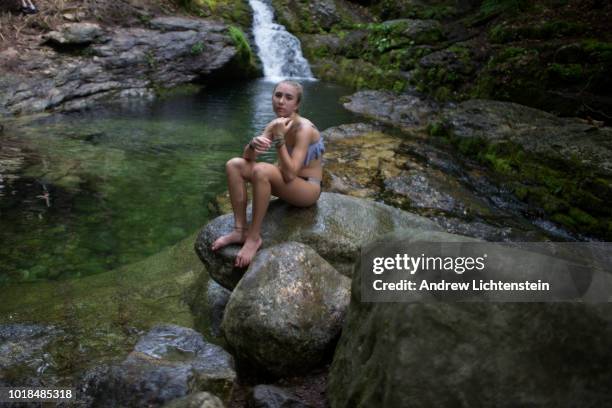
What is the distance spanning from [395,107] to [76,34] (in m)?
9.62

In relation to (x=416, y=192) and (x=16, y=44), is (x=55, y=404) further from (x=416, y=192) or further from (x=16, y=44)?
(x=16, y=44)

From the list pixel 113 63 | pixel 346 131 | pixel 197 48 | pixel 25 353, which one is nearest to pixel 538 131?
pixel 346 131

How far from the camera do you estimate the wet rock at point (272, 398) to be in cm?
279

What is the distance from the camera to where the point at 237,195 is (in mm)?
4078

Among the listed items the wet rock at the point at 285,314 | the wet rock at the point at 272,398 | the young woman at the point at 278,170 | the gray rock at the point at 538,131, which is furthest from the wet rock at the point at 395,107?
the wet rock at the point at 272,398

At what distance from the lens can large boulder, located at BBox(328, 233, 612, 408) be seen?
5.90 feet

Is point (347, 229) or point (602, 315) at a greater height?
point (602, 315)

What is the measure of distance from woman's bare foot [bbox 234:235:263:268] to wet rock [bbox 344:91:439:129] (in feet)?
27.5

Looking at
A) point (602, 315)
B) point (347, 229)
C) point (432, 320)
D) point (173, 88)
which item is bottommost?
point (173, 88)

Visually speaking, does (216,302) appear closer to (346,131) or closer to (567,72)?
(346,131)

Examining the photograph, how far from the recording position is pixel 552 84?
11.1 meters

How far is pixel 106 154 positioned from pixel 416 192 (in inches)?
232

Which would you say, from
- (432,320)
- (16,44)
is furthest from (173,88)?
(432,320)

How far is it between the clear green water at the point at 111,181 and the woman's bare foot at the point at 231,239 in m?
1.90
